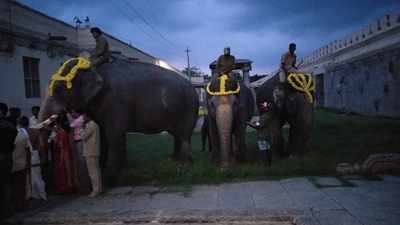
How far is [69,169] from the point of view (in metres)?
7.91

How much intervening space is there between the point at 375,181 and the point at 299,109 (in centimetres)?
289

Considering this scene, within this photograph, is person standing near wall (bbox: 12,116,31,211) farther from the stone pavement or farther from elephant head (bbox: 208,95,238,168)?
elephant head (bbox: 208,95,238,168)

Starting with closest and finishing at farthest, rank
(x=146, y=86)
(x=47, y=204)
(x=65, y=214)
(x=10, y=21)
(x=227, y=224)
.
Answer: (x=227, y=224), (x=65, y=214), (x=47, y=204), (x=146, y=86), (x=10, y=21)

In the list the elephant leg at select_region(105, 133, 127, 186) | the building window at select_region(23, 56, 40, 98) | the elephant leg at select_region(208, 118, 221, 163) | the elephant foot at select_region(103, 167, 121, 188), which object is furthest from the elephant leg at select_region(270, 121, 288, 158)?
the building window at select_region(23, 56, 40, 98)

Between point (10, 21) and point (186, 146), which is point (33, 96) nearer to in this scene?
point (10, 21)

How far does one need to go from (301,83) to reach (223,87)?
217 cm

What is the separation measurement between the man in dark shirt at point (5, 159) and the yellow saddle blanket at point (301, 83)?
6.06 m

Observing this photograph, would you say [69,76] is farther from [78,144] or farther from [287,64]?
[287,64]

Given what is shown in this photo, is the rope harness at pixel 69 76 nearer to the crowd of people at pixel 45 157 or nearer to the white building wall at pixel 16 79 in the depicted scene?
the crowd of people at pixel 45 157

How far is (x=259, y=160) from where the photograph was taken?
32.7 feet

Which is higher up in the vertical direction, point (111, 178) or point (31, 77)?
point (31, 77)

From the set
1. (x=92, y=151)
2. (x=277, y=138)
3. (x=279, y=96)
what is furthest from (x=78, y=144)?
(x=277, y=138)

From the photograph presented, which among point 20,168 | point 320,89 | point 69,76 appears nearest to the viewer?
point 20,168

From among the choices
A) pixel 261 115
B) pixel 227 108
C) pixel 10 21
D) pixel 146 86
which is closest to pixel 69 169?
pixel 146 86
